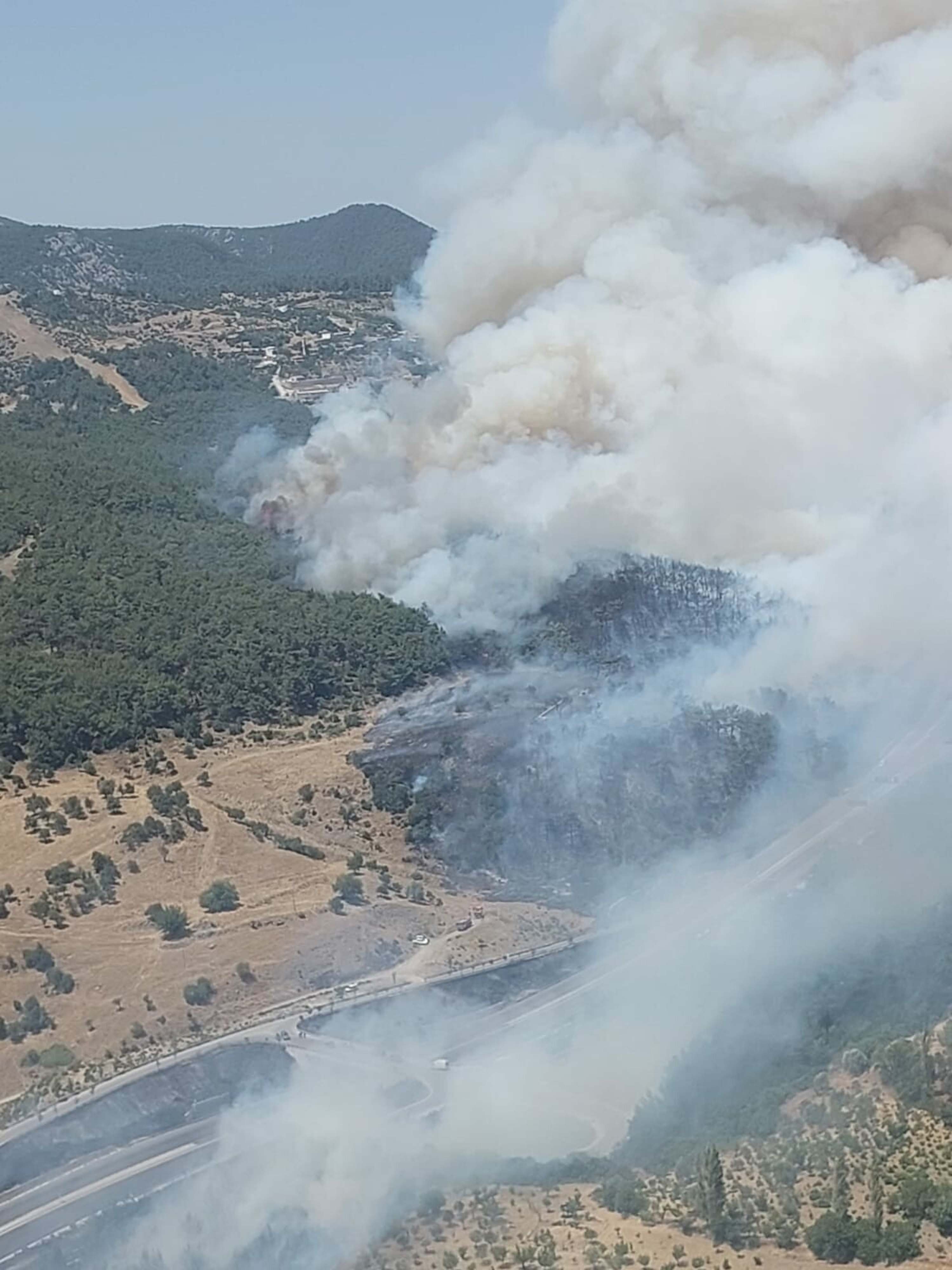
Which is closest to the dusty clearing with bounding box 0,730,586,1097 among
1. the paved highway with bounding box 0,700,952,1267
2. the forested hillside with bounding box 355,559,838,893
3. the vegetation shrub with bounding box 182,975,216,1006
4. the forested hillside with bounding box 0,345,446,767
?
the vegetation shrub with bounding box 182,975,216,1006

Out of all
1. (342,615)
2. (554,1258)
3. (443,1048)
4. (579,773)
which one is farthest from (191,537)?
(554,1258)

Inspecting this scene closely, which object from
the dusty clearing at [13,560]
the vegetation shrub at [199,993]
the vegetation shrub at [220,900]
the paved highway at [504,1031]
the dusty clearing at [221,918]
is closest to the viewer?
the paved highway at [504,1031]

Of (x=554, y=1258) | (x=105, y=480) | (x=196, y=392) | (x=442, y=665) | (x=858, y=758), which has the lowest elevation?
(x=554, y=1258)

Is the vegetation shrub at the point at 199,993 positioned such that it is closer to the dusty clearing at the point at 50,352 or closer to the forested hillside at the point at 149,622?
the forested hillside at the point at 149,622

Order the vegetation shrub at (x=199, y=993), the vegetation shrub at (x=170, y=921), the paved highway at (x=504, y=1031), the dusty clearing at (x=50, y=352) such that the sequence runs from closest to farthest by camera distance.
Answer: the paved highway at (x=504, y=1031), the vegetation shrub at (x=199, y=993), the vegetation shrub at (x=170, y=921), the dusty clearing at (x=50, y=352)

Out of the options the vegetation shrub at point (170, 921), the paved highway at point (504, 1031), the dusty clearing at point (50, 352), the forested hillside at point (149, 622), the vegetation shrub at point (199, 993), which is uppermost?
the dusty clearing at point (50, 352)

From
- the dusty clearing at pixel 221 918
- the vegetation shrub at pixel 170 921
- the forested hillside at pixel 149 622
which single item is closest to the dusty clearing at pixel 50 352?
the forested hillside at pixel 149 622

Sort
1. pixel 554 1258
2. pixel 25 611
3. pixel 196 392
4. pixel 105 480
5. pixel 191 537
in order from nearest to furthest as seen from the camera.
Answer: pixel 554 1258
pixel 25 611
pixel 191 537
pixel 105 480
pixel 196 392

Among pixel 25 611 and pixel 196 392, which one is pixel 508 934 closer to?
pixel 25 611

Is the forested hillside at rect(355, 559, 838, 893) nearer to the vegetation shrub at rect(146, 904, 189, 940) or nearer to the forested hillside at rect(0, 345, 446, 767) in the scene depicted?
the forested hillside at rect(0, 345, 446, 767)
